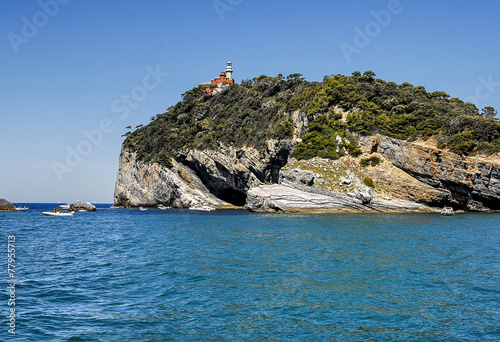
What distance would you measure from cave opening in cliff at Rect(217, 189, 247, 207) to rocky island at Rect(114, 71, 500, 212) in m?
0.26

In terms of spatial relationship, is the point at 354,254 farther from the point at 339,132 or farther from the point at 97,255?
the point at 339,132

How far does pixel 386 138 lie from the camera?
2527 inches

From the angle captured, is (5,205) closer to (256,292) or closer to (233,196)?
(233,196)

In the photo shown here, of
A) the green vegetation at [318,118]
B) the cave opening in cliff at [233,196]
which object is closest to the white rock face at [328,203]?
the green vegetation at [318,118]

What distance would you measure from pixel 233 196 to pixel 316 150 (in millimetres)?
28882

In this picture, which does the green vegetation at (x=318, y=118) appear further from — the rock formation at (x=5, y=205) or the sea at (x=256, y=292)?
the sea at (x=256, y=292)

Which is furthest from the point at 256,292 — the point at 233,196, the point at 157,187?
the point at 157,187

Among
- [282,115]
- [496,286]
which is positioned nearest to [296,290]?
[496,286]

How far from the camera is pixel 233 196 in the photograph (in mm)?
89375

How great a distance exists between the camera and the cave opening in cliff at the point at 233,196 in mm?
87856

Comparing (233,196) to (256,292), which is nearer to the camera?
(256,292)

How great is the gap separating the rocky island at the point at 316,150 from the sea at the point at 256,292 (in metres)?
34.1

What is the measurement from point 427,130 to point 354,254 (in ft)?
157

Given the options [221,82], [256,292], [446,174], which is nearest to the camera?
[256,292]
